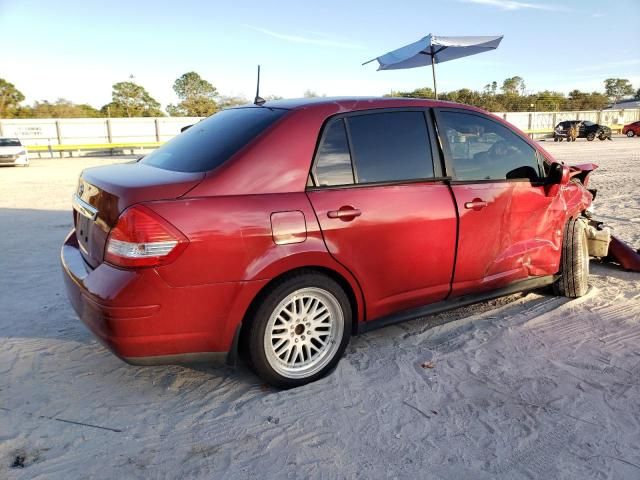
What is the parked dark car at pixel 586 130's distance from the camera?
32.5 m

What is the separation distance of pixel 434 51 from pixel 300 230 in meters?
8.79

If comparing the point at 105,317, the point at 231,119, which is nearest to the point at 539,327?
the point at 231,119

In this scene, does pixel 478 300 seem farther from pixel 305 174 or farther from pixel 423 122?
pixel 305 174

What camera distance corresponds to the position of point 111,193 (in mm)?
2658

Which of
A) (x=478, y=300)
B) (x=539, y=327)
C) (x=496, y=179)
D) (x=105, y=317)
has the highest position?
(x=496, y=179)

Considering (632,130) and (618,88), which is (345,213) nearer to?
(632,130)

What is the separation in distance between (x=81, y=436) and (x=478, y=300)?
2.84 meters

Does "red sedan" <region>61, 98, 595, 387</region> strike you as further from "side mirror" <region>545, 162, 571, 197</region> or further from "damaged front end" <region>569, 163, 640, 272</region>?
"damaged front end" <region>569, 163, 640, 272</region>

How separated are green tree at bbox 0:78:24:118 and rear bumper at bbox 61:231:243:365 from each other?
169ft

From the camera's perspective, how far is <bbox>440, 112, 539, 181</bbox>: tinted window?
356 centimetres

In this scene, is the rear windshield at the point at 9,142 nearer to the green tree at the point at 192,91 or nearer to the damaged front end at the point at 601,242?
the damaged front end at the point at 601,242

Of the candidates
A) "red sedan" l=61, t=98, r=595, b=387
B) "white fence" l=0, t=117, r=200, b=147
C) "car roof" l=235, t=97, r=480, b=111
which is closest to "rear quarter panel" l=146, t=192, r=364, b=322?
"red sedan" l=61, t=98, r=595, b=387

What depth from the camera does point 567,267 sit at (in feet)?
14.3

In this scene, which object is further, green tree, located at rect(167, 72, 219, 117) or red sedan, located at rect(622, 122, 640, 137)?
green tree, located at rect(167, 72, 219, 117)
